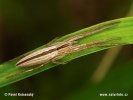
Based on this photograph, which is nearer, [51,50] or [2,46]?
[51,50]

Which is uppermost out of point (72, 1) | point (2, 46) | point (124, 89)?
point (72, 1)

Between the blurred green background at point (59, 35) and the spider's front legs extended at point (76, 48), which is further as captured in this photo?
the blurred green background at point (59, 35)

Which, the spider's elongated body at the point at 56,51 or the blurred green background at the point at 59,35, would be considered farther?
the blurred green background at the point at 59,35

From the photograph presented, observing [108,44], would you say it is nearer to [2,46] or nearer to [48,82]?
[48,82]

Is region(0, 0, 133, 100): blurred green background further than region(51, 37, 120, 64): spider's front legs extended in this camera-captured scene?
Yes

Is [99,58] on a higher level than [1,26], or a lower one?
lower

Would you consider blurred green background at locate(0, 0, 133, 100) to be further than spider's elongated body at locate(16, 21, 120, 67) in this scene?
Yes

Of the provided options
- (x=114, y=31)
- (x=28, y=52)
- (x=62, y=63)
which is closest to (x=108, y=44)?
(x=114, y=31)
